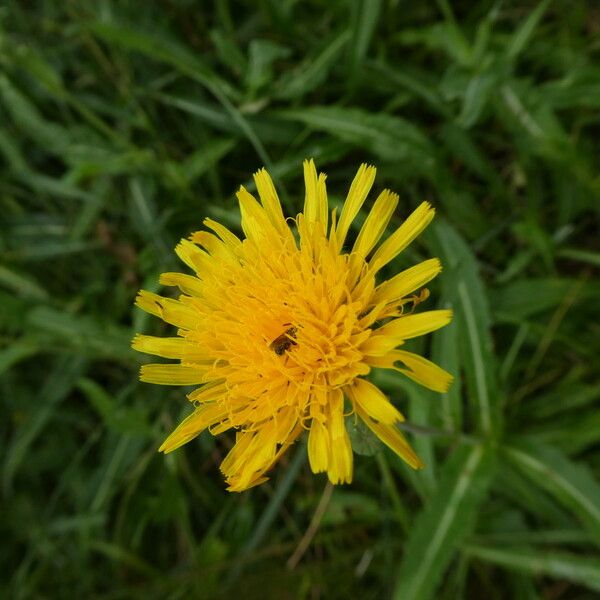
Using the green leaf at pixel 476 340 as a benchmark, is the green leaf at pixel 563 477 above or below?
below

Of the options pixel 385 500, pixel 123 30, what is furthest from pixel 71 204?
pixel 385 500

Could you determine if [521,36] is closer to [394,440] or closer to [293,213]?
[293,213]

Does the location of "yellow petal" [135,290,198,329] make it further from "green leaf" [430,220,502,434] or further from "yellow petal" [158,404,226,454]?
"green leaf" [430,220,502,434]

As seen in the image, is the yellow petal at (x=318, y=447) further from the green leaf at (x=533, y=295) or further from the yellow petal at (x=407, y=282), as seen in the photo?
the green leaf at (x=533, y=295)

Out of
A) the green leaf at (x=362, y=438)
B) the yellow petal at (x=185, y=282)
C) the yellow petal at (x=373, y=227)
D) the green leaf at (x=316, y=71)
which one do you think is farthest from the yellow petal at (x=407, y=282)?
the green leaf at (x=316, y=71)

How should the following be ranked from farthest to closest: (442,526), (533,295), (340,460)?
(533,295)
(442,526)
(340,460)

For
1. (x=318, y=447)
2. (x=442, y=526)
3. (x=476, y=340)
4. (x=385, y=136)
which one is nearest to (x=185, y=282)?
(x=318, y=447)

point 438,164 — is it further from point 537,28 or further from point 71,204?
point 71,204

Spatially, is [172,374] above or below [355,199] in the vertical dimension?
below
